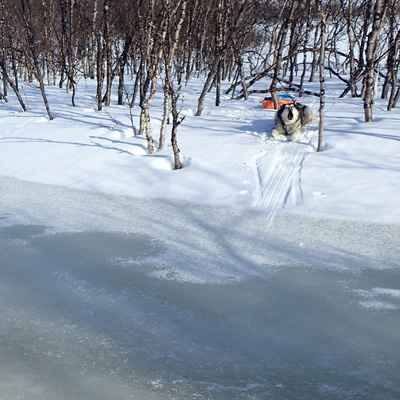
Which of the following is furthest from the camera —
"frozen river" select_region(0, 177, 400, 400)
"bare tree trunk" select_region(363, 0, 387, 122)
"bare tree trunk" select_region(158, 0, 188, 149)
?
"bare tree trunk" select_region(363, 0, 387, 122)

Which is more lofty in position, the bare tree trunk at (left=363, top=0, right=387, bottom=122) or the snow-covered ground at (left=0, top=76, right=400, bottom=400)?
the bare tree trunk at (left=363, top=0, right=387, bottom=122)

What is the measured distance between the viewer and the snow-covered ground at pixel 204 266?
330 cm

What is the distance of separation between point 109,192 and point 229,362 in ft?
15.1

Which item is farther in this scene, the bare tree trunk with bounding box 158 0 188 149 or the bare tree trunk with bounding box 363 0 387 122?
the bare tree trunk with bounding box 363 0 387 122

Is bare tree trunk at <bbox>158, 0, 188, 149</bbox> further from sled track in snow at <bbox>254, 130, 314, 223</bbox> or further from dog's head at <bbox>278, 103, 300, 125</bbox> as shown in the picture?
dog's head at <bbox>278, 103, 300, 125</bbox>

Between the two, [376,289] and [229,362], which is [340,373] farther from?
[376,289]

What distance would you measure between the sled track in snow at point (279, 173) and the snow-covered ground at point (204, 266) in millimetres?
33

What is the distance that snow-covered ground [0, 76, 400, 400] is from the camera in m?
3.30

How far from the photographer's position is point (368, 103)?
9.91 meters

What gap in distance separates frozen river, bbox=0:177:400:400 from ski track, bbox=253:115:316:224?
51 cm

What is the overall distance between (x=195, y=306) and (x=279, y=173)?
4013mm

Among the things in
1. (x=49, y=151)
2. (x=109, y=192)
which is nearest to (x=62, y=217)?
(x=109, y=192)

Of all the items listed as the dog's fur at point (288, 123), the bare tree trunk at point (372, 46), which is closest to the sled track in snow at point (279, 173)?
the dog's fur at point (288, 123)

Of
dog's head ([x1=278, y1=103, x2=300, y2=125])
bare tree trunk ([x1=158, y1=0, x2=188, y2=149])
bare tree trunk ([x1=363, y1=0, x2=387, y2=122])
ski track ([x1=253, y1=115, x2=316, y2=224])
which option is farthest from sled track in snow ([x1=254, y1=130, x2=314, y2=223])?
bare tree trunk ([x1=158, y1=0, x2=188, y2=149])
